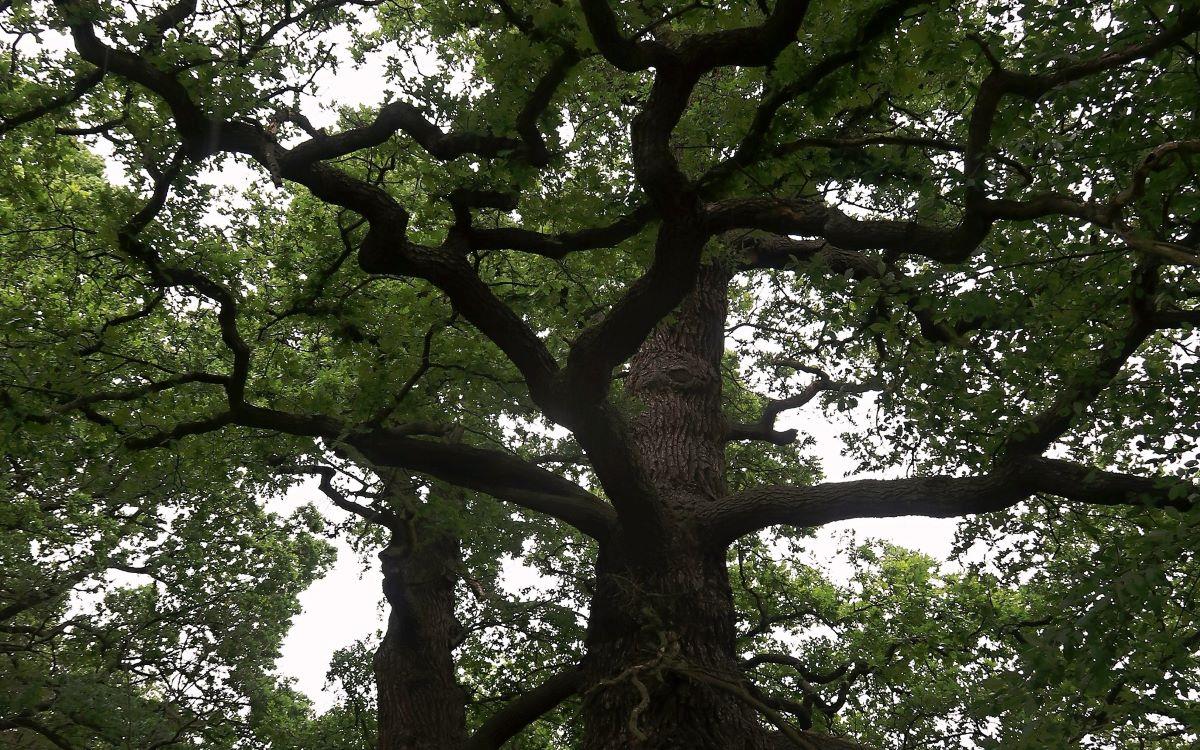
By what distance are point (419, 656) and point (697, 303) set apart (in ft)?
17.3

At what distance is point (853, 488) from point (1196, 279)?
3255mm

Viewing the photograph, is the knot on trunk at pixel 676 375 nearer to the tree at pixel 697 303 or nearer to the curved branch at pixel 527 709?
the tree at pixel 697 303

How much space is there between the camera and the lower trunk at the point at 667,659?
224 inches

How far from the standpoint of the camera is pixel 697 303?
925 centimetres

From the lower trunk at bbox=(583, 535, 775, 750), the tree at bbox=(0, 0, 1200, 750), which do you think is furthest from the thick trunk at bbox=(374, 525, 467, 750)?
the lower trunk at bbox=(583, 535, 775, 750)

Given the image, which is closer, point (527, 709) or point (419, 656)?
point (527, 709)

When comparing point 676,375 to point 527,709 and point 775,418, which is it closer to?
point 775,418

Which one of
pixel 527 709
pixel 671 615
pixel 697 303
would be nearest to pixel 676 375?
pixel 697 303

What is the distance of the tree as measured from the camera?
4781 millimetres

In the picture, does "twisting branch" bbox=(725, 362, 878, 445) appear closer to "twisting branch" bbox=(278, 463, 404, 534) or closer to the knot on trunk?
the knot on trunk

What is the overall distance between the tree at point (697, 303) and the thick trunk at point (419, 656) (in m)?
0.04

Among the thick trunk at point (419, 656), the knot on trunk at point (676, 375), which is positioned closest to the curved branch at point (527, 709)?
the thick trunk at point (419, 656)

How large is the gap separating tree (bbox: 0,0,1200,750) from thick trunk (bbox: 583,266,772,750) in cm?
3

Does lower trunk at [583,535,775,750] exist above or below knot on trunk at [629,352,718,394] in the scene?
below
